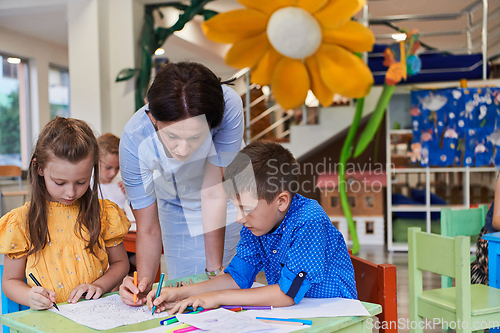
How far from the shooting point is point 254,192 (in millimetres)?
1036

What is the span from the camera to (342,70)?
134 cm

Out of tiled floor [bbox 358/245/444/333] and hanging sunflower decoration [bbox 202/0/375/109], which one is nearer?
hanging sunflower decoration [bbox 202/0/375/109]

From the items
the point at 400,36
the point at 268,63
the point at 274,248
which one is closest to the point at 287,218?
the point at 274,248

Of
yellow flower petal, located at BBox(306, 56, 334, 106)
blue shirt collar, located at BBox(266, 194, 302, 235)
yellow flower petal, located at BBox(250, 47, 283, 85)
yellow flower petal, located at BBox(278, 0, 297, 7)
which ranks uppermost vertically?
yellow flower petal, located at BBox(278, 0, 297, 7)

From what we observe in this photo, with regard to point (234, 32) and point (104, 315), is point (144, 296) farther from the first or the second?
point (234, 32)

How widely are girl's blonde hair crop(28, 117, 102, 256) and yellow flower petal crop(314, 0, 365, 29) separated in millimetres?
721

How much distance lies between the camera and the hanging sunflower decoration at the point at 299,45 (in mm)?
1243

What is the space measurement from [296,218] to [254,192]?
0.36ft

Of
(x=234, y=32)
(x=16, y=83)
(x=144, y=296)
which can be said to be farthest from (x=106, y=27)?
(x=144, y=296)

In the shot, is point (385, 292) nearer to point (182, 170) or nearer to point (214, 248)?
point (214, 248)

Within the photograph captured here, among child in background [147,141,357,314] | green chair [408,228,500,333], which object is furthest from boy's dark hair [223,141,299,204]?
green chair [408,228,500,333]

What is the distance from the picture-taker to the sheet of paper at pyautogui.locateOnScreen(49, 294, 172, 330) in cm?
86

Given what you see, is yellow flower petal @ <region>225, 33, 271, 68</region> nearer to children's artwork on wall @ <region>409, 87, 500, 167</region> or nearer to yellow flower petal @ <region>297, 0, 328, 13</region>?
yellow flower petal @ <region>297, 0, 328, 13</region>

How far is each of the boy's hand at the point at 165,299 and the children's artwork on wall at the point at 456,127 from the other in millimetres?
3153
